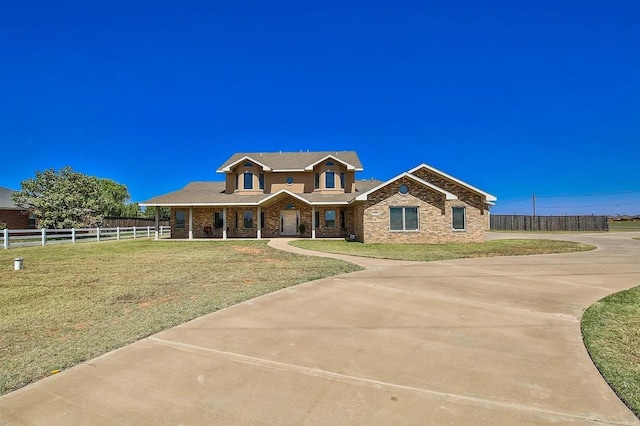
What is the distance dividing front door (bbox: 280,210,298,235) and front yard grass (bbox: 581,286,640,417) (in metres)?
20.7

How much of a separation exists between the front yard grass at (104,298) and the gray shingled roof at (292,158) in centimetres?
1539

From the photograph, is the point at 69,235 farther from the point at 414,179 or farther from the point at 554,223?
the point at 554,223

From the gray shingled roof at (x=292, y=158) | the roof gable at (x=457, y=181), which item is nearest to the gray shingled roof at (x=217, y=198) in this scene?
the gray shingled roof at (x=292, y=158)

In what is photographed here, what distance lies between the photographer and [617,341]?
14.0 feet

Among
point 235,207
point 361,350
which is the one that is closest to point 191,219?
point 235,207

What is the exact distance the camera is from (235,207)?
2545 centimetres

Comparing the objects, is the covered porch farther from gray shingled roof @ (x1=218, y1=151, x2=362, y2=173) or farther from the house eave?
gray shingled roof @ (x1=218, y1=151, x2=362, y2=173)

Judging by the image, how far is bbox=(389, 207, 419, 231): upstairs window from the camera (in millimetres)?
20781

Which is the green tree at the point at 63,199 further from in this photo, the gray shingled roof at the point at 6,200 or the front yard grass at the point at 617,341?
the front yard grass at the point at 617,341

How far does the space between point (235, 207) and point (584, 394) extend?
2411 cm

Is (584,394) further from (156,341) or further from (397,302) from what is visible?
(156,341)

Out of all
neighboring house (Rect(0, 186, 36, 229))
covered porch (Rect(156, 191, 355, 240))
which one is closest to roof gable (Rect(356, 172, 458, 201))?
covered porch (Rect(156, 191, 355, 240))

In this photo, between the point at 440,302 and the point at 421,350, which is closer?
the point at 421,350

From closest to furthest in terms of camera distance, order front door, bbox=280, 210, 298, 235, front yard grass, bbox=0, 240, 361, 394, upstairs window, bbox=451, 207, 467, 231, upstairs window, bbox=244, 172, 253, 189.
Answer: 1. front yard grass, bbox=0, 240, 361, 394
2. upstairs window, bbox=451, 207, 467, 231
3. front door, bbox=280, 210, 298, 235
4. upstairs window, bbox=244, 172, 253, 189
